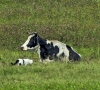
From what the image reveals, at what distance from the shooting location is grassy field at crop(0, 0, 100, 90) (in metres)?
16.6

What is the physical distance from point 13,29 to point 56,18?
559 cm

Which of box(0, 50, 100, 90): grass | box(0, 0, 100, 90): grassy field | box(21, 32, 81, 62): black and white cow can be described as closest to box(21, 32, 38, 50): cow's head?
box(21, 32, 81, 62): black and white cow

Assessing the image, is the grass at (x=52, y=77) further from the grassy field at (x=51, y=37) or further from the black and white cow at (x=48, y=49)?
the black and white cow at (x=48, y=49)

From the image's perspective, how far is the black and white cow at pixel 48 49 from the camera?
76.7 ft

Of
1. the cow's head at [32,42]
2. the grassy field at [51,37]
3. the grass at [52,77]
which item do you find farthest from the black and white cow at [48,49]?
the grass at [52,77]

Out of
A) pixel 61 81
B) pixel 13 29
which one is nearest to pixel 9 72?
pixel 61 81

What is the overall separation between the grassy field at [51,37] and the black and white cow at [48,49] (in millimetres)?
1057

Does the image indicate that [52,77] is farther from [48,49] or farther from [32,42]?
[32,42]

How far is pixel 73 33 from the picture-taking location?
113ft

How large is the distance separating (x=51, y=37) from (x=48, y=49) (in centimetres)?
1017

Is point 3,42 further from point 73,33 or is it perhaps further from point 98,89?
point 98,89

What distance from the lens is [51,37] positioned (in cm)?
3362

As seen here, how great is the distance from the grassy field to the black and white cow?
106 cm

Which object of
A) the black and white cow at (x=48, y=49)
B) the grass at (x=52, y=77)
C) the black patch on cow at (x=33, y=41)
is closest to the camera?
the grass at (x=52, y=77)
